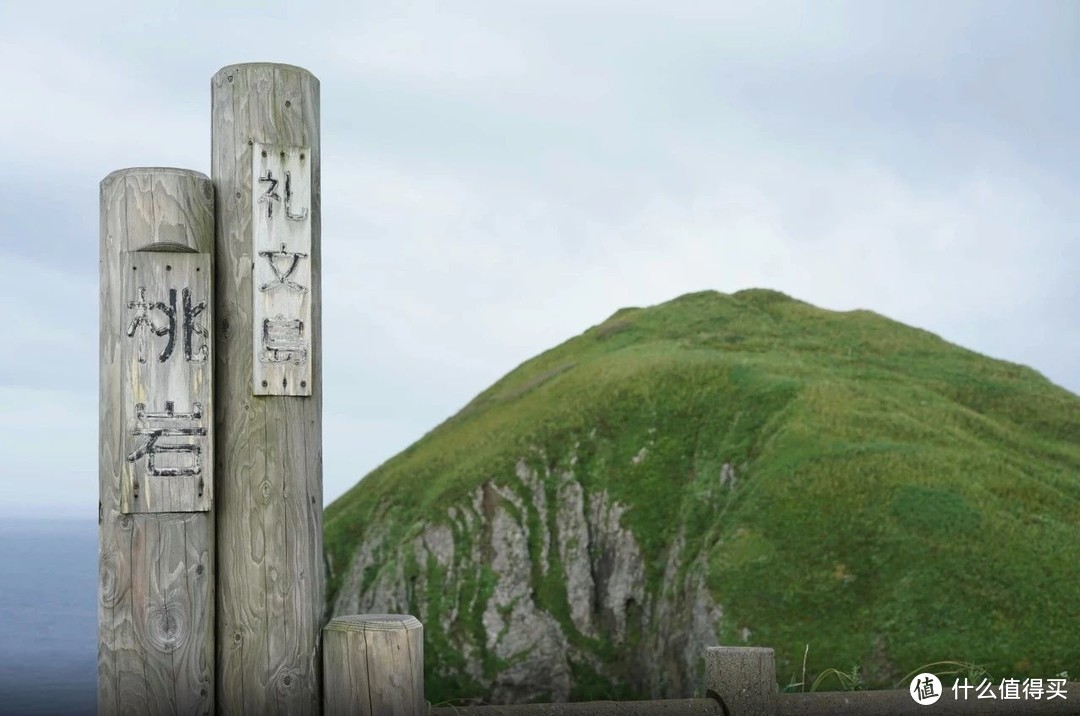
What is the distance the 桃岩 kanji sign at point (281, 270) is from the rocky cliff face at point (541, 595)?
1918cm

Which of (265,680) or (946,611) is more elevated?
(265,680)

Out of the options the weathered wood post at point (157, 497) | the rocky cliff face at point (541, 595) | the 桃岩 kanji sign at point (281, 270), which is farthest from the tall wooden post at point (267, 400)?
the rocky cliff face at point (541, 595)

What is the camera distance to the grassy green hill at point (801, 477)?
68.9 ft

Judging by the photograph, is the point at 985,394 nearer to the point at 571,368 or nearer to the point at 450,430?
the point at 571,368

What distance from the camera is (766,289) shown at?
129ft

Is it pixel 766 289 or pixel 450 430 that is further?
pixel 766 289

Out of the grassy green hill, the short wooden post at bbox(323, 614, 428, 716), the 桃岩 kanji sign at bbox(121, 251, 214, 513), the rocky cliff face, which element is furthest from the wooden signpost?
the rocky cliff face

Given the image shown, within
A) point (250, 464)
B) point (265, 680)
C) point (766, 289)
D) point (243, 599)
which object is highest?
point (766, 289)

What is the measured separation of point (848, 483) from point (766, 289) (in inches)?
654

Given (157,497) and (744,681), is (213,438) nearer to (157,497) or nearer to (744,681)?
(157,497)

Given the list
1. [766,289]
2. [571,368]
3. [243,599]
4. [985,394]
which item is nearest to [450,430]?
[571,368]

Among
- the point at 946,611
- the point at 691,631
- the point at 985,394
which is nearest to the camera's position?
the point at 946,611

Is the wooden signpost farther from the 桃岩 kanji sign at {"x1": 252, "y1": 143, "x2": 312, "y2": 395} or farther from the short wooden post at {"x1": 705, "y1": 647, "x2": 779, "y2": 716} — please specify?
the short wooden post at {"x1": 705, "y1": 647, "x2": 779, "y2": 716}

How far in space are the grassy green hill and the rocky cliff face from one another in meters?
0.17
